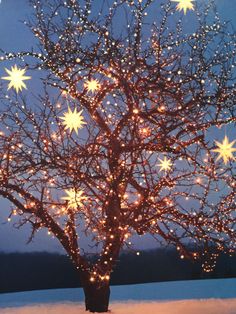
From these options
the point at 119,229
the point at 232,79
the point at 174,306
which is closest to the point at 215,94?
the point at 232,79

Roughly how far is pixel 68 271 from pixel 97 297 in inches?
566

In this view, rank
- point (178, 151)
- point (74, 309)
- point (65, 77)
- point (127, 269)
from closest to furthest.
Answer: point (178, 151)
point (65, 77)
point (74, 309)
point (127, 269)

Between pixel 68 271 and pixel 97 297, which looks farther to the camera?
pixel 68 271

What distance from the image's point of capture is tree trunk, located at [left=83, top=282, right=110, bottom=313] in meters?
8.99

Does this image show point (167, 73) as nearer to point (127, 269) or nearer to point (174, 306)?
point (174, 306)

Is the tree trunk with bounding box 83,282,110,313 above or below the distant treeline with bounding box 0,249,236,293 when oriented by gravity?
below

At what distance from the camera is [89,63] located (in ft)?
26.8

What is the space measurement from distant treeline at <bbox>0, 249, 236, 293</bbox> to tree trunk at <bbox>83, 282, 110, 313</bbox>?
30.4ft

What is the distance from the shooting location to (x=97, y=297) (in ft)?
29.6

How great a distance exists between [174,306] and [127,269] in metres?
11.8

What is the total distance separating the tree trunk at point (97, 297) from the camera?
899 centimetres

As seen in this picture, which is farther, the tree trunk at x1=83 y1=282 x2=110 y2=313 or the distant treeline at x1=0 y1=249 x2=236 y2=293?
the distant treeline at x1=0 y1=249 x2=236 y2=293

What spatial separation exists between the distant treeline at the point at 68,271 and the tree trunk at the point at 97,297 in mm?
9259

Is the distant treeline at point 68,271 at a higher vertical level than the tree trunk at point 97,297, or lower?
higher
